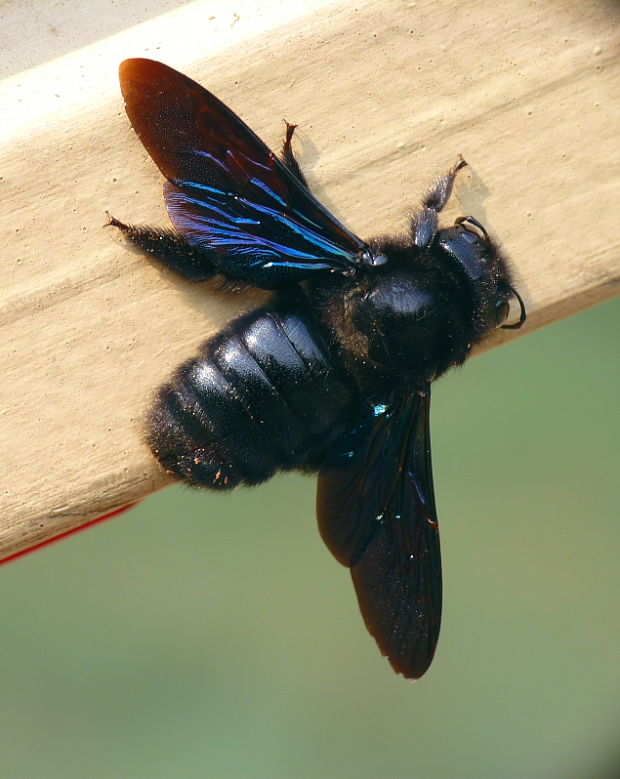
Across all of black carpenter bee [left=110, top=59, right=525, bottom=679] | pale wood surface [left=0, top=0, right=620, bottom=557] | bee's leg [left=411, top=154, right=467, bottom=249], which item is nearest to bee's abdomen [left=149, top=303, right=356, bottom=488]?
black carpenter bee [left=110, top=59, right=525, bottom=679]

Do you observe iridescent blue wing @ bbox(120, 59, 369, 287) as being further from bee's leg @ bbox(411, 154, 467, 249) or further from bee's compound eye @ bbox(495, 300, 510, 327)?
bee's compound eye @ bbox(495, 300, 510, 327)

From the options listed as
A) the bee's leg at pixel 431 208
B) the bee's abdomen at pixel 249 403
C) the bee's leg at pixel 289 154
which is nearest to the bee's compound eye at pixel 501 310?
the bee's leg at pixel 431 208

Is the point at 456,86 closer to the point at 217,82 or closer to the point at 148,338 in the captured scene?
the point at 217,82

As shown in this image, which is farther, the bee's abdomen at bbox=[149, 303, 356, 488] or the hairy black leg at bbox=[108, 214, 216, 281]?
the hairy black leg at bbox=[108, 214, 216, 281]

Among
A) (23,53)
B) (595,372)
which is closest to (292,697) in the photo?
(595,372)

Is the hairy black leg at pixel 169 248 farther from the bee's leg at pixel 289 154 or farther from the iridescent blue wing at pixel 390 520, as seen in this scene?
the iridescent blue wing at pixel 390 520

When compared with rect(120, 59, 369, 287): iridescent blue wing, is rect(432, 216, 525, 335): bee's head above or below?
below

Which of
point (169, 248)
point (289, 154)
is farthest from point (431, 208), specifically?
point (169, 248)
